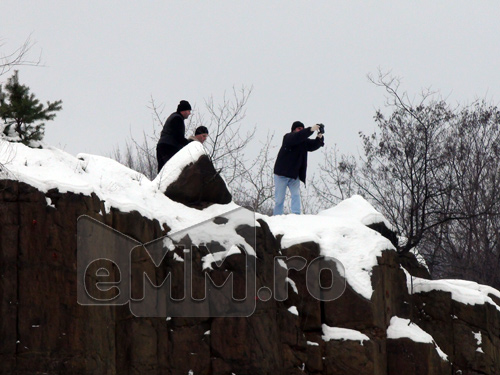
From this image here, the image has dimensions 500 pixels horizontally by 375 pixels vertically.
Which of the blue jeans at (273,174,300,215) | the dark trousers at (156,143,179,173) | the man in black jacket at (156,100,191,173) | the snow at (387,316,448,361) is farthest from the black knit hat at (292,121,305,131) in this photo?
the snow at (387,316,448,361)

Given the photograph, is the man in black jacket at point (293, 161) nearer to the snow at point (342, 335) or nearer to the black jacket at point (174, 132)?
the black jacket at point (174, 132)

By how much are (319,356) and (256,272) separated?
5.33 feet

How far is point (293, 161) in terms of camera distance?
1479 cm

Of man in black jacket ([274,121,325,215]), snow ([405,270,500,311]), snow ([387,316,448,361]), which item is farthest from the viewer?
snow ([405,270,500,311])

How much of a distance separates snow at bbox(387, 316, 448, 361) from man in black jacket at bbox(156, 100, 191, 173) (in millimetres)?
4487

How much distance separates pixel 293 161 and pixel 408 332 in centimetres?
339

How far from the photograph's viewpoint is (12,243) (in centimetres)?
1057

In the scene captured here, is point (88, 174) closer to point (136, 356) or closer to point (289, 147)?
point (136, 356)

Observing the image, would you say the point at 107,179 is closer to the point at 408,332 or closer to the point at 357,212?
the point at 357,212

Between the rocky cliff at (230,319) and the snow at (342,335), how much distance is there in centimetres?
2

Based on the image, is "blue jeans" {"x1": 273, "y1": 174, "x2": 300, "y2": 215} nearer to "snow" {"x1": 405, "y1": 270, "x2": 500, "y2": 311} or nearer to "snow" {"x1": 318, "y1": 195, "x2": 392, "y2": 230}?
"snow" {"x1": 318, "y1": 195, "x2": 392, "y2": 230}

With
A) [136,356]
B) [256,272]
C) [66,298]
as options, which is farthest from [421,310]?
[66,298]

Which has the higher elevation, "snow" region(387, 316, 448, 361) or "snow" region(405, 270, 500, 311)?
"snow" region(405, 270, 500, 311)

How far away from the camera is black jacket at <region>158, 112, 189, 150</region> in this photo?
14.1 m
